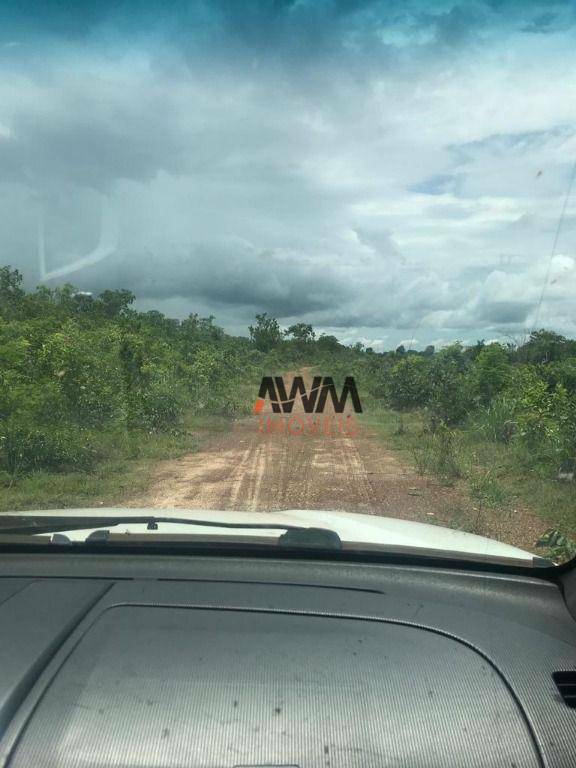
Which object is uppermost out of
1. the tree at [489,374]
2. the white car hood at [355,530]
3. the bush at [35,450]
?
the tree at [489,374]

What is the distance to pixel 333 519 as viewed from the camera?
132 inches

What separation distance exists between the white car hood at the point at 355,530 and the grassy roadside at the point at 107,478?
11.0 ft

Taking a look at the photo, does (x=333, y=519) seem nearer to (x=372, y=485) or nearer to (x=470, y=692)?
(x=470, y=692)

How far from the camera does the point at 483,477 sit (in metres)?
7.85

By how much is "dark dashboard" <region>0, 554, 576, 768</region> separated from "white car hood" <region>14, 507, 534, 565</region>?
0.28m

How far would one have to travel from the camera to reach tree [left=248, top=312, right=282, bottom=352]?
689cm

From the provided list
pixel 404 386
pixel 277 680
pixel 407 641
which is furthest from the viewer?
pixel 404 386

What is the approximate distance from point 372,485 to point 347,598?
16.4 ft

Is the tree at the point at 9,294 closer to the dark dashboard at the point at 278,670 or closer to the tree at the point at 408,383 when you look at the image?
the tree at the point at 408,383

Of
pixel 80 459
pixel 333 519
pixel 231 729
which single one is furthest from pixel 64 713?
pixel 80 459

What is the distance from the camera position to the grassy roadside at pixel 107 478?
6.73 metres

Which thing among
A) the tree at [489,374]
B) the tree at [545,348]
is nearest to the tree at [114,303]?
the tree at [545,348]

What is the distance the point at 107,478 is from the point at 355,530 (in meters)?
5.26

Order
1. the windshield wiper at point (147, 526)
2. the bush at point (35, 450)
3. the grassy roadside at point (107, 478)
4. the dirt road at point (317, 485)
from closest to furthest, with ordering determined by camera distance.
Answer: the windshield wiper at point (147, 526) → the dirt road at point (317, 485) → the grassy roadside at point (107, 478) → the bush at point (35, 450)
